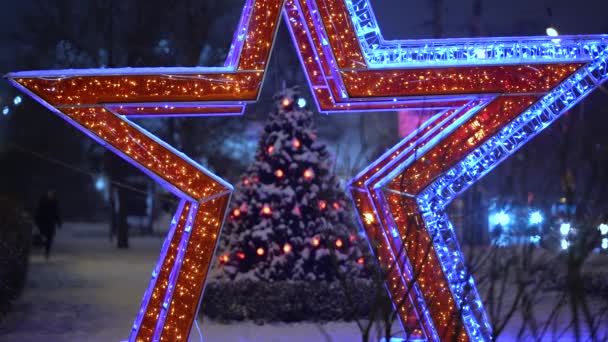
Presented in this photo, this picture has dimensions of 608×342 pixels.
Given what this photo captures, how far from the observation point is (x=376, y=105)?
6.49 m

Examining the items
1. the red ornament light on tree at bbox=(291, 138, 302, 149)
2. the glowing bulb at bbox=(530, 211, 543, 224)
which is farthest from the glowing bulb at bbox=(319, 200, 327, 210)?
the glowing bulb at bbox=(530, 211, 543, 224)

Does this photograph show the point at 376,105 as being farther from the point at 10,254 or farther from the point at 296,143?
the point at 10,254

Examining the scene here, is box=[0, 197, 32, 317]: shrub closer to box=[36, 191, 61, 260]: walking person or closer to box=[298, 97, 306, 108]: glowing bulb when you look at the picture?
box=[298, 97, 306, 108]: glowing bulb

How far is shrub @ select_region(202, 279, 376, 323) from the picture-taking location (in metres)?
9.84

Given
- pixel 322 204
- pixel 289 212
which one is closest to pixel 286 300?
pixel 289 212

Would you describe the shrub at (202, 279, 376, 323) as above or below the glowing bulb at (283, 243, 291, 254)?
below

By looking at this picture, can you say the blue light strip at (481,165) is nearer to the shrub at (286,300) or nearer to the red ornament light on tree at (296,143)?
the shrub at (286,300)

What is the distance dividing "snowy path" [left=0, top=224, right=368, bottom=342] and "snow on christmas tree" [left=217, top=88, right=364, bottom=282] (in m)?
0.75

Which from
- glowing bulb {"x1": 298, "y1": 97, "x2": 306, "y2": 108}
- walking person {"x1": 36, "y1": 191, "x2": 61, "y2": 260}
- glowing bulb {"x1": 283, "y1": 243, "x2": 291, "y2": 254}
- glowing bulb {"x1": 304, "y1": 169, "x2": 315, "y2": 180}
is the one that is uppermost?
glowing bulb {"x1": 298, "y1": 97, "x2": 306, "y2": 108}

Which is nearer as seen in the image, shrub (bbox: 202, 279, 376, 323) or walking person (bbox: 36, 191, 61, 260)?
shrub (bbox: 202, 279, 376, 323)

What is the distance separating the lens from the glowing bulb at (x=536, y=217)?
457 centimetres

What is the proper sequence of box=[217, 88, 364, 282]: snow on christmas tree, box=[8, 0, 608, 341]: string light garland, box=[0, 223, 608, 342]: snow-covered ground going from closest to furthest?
box=[8, 0, 608, 341]: string light garland → box=[0, 223, 608, 342]: snow-covered ground → box=[217, 88, 364, 282]: snow on christmas tree

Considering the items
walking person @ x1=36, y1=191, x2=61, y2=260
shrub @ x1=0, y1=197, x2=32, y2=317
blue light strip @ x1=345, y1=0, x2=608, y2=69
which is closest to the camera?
blue light strip @ x1=345, y1=0, x2=608, y2=69

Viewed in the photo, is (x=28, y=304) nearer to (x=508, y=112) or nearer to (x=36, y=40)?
(x=508, y=112)
